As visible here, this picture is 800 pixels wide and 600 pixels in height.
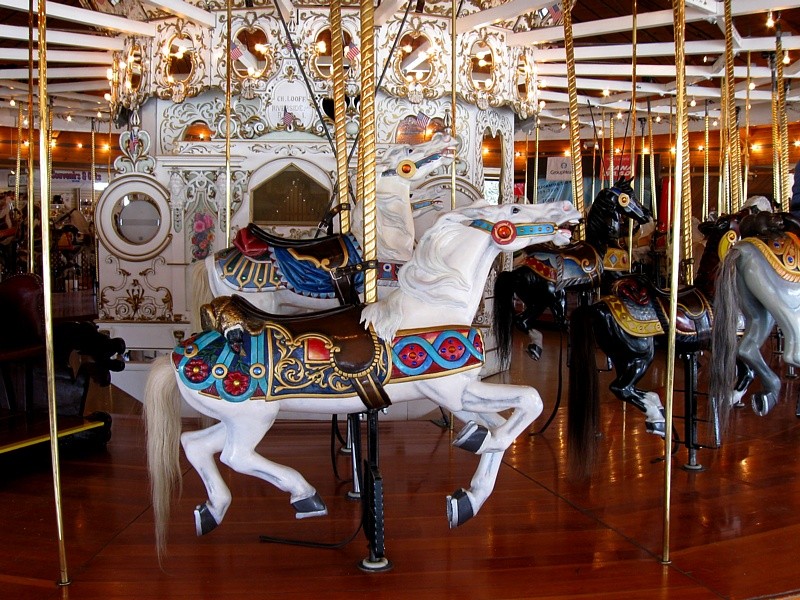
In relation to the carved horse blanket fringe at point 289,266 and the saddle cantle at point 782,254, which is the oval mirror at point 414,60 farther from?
the saddle cantle at point 782,254

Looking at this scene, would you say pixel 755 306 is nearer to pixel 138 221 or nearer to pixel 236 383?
pixel 236 383


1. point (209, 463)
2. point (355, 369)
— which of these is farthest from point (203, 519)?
Result: point (355, 369)

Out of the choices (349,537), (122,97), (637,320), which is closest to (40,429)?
(349,537)

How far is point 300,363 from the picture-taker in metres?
2.63

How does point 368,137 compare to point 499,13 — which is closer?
point 368,137

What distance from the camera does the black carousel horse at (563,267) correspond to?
5281 millimetres

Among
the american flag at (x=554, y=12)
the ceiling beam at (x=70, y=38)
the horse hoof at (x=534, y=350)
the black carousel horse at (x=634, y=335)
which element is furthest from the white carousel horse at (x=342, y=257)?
the american flag at (x=554, y=12)

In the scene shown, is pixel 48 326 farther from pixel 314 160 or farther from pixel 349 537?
pixel 314 160

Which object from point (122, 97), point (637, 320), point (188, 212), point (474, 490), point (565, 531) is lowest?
point (565, 531)

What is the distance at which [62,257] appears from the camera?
13.6 metres

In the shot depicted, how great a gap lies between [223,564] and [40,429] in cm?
191

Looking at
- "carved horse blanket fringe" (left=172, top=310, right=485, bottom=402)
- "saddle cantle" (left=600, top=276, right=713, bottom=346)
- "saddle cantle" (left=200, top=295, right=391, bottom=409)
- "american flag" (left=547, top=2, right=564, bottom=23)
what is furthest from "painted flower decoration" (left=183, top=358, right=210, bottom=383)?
"american flag" (left=547, top=2, right=564, bottom=23)

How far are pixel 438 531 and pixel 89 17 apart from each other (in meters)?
5.81

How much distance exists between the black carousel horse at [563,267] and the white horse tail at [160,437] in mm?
3152
